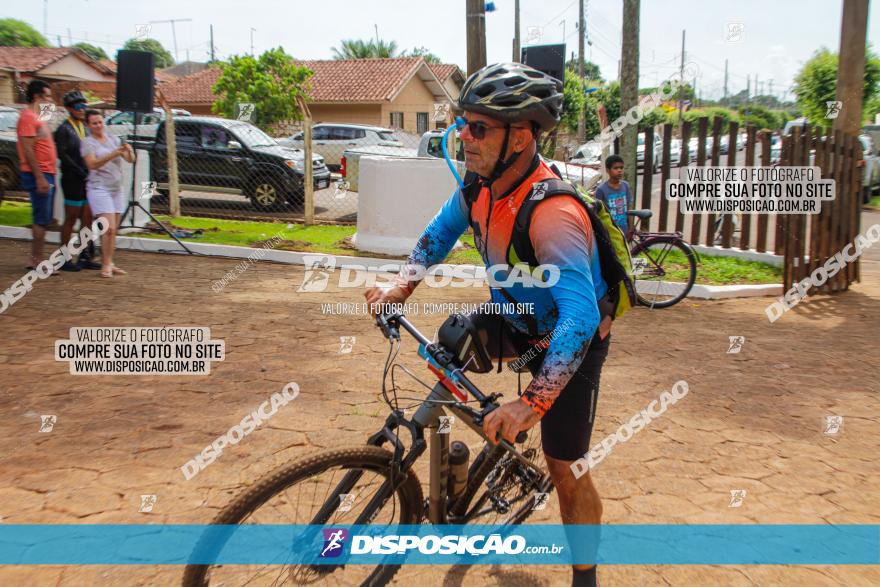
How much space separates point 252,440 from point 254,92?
1023 inches

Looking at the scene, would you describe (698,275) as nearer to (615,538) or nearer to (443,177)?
(443,177)

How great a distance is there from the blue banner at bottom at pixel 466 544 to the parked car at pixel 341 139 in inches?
784

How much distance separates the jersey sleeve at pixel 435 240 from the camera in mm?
2762

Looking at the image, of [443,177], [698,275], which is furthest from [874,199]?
[443,177]

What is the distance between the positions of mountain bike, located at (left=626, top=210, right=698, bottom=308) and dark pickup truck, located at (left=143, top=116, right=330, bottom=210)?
8.08 metres

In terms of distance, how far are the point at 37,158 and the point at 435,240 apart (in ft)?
21.7

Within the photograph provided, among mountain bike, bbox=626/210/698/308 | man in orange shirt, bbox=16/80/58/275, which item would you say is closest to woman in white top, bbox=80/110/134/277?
man in orange shirt, bbox=16/80/58/275

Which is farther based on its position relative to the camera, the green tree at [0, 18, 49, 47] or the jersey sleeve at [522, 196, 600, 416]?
the green tree at [0, 18, 49, 47]

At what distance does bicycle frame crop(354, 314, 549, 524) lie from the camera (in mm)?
2291

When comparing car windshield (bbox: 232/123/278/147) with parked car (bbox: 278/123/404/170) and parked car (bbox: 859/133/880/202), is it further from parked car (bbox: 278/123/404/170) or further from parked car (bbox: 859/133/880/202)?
→ parked car (bbox: 859/133/880/202)

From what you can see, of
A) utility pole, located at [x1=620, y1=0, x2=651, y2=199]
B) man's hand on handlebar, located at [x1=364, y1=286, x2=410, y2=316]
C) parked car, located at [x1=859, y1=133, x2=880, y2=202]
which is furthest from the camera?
parked car, located at [x1=859, y1=133, x2=880, y2=202]

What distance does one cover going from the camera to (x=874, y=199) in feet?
66.3

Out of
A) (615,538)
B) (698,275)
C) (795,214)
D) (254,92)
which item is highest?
(254,92)

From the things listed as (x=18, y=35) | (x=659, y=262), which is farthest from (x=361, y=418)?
(x=18, y=35)
